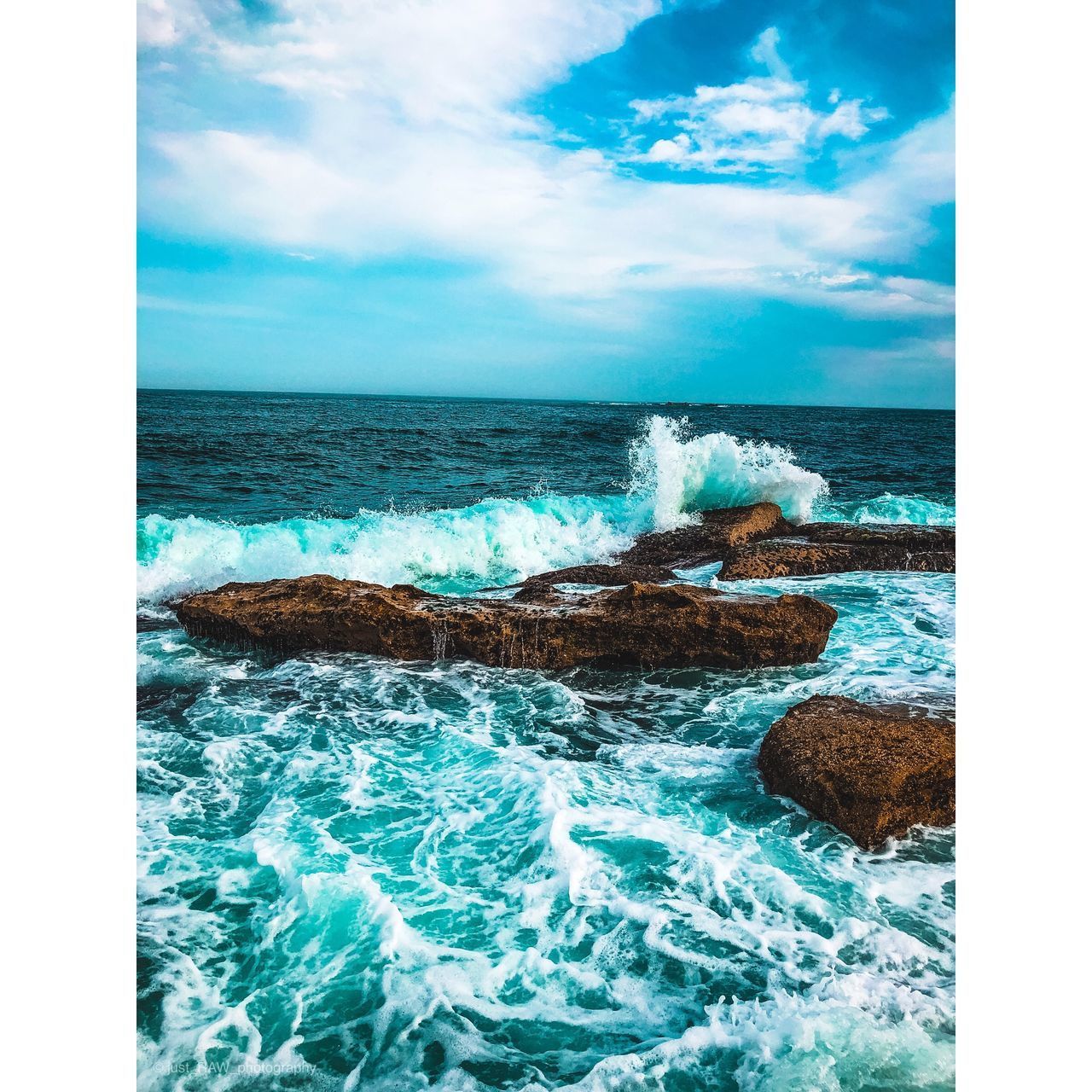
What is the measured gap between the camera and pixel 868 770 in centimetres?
302

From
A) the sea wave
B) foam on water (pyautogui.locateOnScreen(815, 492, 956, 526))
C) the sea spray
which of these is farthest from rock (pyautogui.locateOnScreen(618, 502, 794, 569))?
foam on water (pyautogui.locateOnScreen(815, 492, 956, 526))

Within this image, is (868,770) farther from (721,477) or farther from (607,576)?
(721,477)

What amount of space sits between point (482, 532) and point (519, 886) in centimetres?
737

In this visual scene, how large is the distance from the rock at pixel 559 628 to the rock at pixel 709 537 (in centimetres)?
347

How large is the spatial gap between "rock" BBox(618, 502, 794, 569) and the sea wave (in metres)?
0.56

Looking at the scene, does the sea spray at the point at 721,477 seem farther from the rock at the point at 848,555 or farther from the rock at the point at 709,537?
the rock at the point at 848,555

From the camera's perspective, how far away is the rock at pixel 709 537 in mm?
8968

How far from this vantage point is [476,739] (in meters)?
3.91

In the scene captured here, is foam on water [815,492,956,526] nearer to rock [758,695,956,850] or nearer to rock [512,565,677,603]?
rock [512,565,677,603]

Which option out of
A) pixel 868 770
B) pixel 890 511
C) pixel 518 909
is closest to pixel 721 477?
pixel 890 511

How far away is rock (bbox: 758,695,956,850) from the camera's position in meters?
2.94
